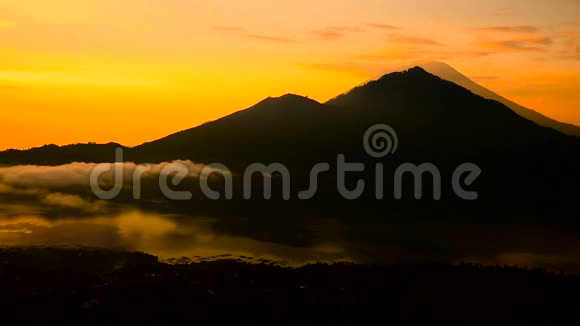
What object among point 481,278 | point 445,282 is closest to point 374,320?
point 445,282

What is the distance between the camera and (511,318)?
7606 centimetres

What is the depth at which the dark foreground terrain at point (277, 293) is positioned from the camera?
244 feet

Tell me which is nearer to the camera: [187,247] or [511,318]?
[511,318]

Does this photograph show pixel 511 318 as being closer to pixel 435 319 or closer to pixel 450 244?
pixel 435 319

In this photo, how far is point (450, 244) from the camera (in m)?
159

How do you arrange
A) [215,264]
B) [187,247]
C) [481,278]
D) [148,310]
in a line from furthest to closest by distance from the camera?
[187,247] → [215,264] → [481,278] → [148,310]

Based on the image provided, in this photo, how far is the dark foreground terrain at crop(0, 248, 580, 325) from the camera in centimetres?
7444

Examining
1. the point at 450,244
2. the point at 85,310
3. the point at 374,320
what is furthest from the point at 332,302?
the point at 450,244

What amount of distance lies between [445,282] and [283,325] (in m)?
31.8

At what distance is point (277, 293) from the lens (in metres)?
86.7

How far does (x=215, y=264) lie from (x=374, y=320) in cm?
4225

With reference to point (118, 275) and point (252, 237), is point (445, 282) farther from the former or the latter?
point (252, 237)

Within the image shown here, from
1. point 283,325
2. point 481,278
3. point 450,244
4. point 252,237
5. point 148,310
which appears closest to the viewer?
point 283,325

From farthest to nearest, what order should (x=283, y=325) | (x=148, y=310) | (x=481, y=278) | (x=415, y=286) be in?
(x=481, y=278) → (x=415, y=286) → (x=148, y=310) → (x=283, y=325)
